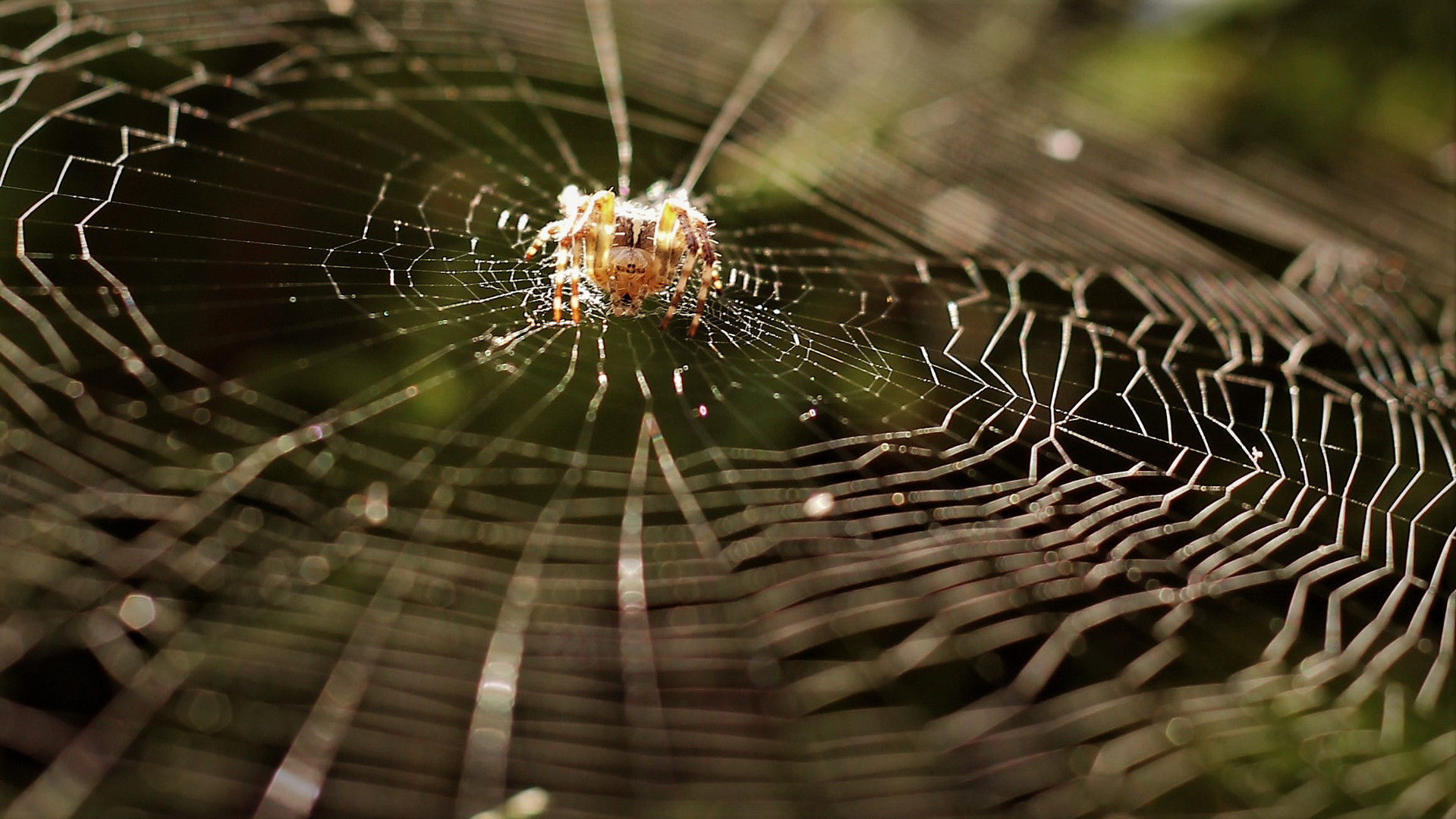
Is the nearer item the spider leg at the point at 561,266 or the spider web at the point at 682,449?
the spider web at the point at 682,449

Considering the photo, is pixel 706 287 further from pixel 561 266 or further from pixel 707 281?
pixel 561 266

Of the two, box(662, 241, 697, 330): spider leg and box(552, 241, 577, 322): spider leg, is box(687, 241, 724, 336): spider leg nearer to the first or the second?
box(662, 241, 697, 330): spider leg

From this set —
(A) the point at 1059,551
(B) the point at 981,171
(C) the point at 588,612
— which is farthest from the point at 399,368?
(B) the point at 981,171

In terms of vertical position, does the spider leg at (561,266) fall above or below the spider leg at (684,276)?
above

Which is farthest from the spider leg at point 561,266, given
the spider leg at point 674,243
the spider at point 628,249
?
the spider leg at point 674,243

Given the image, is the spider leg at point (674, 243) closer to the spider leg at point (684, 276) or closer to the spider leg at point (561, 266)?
the spider leg at point (684, 276)

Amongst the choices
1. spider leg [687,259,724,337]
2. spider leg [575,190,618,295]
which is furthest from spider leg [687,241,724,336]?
spider leg [575,190,618,295]
